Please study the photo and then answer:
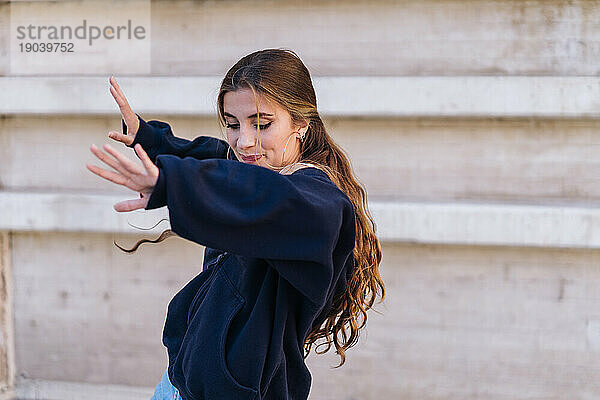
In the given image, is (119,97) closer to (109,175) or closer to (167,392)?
(109,175)

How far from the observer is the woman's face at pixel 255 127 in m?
1.43

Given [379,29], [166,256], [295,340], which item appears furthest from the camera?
[166,256]

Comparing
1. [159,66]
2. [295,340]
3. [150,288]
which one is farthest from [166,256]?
[295,340]

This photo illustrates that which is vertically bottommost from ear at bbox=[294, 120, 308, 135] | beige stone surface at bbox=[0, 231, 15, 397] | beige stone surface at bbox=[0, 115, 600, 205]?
beige stone surface at bbox=[0, 231, 15, 397]

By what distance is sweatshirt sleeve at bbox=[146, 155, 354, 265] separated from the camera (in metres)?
1.08

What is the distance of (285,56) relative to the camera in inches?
58.6

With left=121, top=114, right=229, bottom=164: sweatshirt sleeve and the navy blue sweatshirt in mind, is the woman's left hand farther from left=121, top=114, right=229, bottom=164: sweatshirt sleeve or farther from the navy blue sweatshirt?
left=121, top=114, right=229, bottom=164: sweatshirt sleeve

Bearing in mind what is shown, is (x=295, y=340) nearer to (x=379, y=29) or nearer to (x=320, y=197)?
(x=320, y=197)

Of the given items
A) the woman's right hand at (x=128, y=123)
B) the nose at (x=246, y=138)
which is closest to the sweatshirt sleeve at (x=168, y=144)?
the woman's right hand at (x=128, y=123)

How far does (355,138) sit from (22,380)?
70.3 inches

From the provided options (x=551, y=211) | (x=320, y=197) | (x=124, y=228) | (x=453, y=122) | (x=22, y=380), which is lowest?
(x=22, y=380)

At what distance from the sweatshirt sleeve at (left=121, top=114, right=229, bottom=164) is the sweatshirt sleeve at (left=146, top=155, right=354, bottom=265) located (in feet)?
2.53

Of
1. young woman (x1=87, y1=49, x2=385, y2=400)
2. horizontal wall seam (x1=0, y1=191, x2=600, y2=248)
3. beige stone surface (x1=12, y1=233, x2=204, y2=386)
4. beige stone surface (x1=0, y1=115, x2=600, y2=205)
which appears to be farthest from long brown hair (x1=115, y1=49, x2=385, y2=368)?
beige stone surface (x1=12, y1=233, x2=204, y2=386)

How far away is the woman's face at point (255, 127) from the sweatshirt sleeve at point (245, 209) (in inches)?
11.3
